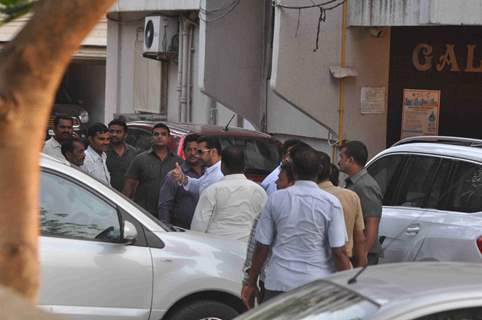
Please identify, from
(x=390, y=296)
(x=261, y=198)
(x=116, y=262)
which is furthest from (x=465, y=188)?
(x=390, y=296)

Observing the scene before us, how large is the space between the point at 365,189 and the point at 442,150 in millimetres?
1302

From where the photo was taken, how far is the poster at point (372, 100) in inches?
653

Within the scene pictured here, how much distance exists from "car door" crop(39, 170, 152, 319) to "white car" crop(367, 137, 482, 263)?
237 cm

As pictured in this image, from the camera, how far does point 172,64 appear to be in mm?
22969

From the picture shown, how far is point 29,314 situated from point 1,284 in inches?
34.5

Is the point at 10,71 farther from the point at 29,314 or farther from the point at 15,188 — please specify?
the point at 29,314

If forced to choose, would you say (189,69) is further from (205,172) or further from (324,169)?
(324,169)

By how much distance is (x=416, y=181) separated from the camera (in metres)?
9.47

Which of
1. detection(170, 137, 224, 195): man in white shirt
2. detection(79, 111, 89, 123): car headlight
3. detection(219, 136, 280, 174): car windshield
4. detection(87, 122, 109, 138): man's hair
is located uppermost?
detection(87, 122, 109, 138): man's hair

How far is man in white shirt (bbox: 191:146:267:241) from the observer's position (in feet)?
28.6

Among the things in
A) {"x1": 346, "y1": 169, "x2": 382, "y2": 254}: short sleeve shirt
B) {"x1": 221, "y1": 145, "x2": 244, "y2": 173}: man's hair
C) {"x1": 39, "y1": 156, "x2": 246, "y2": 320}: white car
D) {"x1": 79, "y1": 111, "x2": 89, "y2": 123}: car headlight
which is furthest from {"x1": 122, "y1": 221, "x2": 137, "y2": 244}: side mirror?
{"x1": 79, "y1": 111, "x2": 89, "y2": 123}: car headlight

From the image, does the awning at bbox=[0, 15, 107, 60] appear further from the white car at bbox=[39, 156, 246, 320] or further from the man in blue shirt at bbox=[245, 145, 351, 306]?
the man in blue shirt at bbox=[245, 145, 351, 306]

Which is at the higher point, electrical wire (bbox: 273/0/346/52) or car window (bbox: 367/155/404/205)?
electrical wire (bbox: 273/0/346/52)

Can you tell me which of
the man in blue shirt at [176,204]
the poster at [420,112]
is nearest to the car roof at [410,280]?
the man in blue shirt at [176,204]
